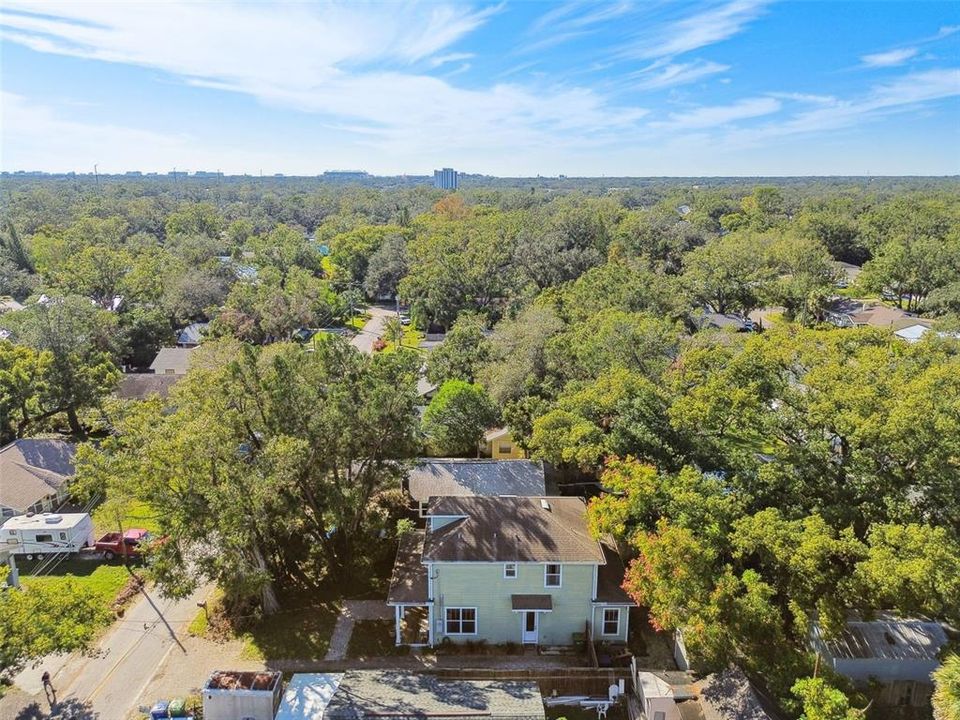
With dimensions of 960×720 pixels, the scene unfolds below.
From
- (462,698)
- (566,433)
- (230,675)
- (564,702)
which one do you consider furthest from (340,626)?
(566,433)

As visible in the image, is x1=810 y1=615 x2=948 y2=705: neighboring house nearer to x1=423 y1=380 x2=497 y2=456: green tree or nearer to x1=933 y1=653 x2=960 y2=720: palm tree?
x1=933 y1=653 x2=960 y2=720: palm tree

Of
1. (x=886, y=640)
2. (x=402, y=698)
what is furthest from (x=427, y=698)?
(x=886, y=640)

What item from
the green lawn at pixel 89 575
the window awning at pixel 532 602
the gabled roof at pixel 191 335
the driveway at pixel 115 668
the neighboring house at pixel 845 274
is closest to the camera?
the driveway at pixel 115 668

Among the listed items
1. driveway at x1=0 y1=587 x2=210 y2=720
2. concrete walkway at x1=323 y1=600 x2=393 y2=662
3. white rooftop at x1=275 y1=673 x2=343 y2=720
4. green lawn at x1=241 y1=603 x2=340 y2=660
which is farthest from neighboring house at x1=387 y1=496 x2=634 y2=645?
driveway at x1=0 y1=587 x2=210 y2=720

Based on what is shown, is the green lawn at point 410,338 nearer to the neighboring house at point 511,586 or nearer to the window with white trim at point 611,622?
the neighboring house at point 511,586

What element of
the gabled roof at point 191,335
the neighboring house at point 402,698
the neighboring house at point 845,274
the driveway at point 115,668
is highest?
the neighboring house at point 845,274

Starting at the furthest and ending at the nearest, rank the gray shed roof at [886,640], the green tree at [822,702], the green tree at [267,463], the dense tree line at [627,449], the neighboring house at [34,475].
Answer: the neighboring house at [34,475] < the green tree at [267,463] < the gray shed roof at [886,640] < the dense tree line at [627,449] < the green tree at [822,702]

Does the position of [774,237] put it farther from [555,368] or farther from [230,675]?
[230,675]

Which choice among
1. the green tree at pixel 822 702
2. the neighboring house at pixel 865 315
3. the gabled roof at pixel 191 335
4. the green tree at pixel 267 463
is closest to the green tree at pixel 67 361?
the gabled roof at pixel 191 335

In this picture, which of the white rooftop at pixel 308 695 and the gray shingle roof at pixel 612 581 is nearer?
the white rooftop at pixel 308 695
